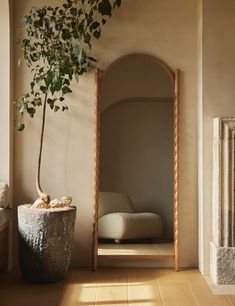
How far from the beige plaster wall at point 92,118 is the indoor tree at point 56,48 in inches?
4.7

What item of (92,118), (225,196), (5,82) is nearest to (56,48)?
(5,82)

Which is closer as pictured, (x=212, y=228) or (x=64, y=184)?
(x=212, y=228)

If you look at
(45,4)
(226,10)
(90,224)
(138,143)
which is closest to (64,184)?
(90,224)

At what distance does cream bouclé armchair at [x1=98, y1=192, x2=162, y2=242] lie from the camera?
4441 millimetres

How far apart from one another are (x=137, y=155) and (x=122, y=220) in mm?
618

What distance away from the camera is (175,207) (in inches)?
175

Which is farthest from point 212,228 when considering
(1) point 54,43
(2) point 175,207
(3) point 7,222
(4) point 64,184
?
(1) point 54,43

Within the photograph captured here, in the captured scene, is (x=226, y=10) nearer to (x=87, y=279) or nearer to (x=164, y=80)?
(x=164, y=80)

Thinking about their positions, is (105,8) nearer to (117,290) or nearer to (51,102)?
(51,102)

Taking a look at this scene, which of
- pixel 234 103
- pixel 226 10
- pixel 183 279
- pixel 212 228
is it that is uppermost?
pixel 226 10

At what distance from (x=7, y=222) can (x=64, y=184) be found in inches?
25.4

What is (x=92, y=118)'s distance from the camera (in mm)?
4520

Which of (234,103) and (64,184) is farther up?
(234,103)

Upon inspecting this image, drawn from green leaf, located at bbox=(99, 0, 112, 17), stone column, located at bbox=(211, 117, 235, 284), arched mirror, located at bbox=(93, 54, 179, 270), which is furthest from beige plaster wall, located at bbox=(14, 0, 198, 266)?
stone column, located at bbox=(211, 117, 235, 284)
